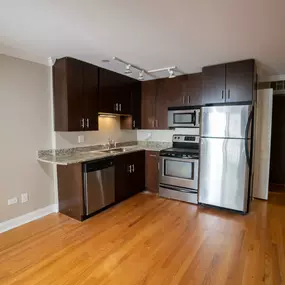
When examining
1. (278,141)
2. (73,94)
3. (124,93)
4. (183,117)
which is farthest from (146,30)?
(278,141)

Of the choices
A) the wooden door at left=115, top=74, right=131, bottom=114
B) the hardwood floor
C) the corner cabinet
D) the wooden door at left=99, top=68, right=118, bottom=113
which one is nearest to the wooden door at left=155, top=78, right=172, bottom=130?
the corner cabinet

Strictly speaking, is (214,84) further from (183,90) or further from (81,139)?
(81,139)

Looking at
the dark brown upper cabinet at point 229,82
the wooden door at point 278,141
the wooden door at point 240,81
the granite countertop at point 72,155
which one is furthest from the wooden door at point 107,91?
the wooden door at point 278,141

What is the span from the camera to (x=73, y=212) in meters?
3.10

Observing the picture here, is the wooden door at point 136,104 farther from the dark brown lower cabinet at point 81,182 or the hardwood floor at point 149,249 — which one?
the hardwood floor at point 149,249

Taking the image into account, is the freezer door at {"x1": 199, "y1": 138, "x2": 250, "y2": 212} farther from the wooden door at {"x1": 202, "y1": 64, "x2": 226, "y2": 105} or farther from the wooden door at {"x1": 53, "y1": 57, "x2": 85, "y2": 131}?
the wooden door at {"x1": 53, "y1": 57, "x2": 85, "y2": 131}

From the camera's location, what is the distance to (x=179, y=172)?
3.80m

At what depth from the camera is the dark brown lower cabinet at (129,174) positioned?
11.8 feet

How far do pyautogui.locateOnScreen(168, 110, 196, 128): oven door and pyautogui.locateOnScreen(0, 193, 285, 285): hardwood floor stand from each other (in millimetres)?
1590

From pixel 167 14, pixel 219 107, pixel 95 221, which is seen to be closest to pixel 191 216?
pixel 95 221

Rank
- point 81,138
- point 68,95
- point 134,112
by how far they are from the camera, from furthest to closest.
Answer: point 134,112 → point 81,138 → point 68,95

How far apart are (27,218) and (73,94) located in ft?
6.35

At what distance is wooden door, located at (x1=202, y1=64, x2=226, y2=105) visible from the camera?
3301mm

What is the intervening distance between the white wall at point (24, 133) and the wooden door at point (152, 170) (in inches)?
72.3
